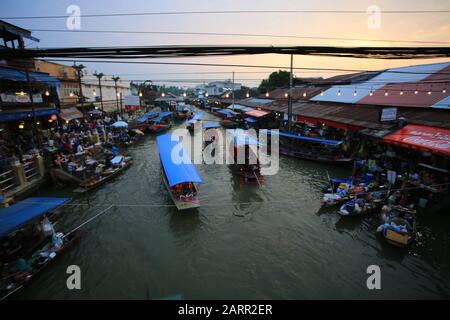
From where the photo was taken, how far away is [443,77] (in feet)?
68.0

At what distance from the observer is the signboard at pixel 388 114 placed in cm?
1870

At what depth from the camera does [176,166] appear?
16156mm

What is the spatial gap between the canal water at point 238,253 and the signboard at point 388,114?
334 inches

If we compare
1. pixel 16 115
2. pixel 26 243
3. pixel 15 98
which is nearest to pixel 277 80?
pixel 15 98

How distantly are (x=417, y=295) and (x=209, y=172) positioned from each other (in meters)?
16.3

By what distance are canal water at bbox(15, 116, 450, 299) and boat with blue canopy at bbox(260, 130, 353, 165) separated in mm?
7070

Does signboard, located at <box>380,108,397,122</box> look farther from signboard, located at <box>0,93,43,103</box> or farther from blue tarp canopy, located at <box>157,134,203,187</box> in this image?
signboard, located at <box>0,93,43,103</box>

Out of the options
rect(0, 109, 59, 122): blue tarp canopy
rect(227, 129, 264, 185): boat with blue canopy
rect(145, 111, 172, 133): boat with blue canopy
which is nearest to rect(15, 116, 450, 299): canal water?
rect(227, 129, 264, 185): boat with blue canopy

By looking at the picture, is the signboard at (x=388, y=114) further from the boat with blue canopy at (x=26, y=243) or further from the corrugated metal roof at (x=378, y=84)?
the boat with blue canopy at (x=26, y=243)

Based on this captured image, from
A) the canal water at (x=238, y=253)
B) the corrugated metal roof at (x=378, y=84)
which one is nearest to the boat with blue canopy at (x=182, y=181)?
the canal water at (x=238, y=253)

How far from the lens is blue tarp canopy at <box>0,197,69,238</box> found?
8.74 metres
